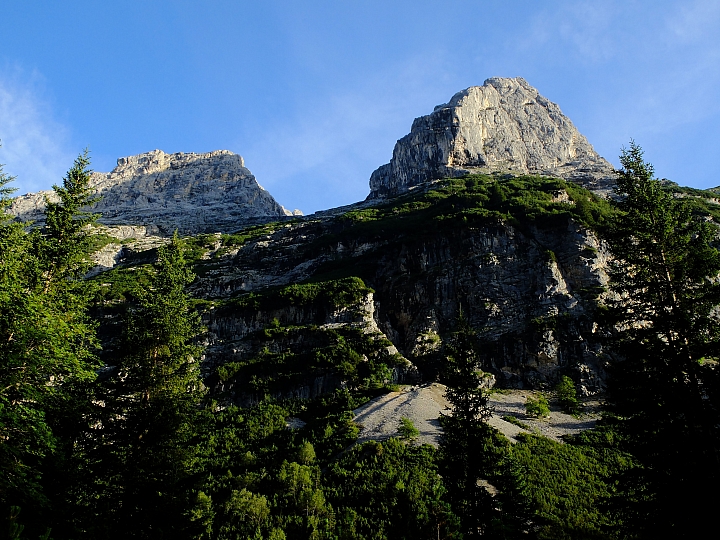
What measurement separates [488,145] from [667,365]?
14794 cm

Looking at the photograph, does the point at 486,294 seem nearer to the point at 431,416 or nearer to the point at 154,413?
the point at 431,416

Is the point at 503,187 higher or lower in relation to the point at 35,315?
higher

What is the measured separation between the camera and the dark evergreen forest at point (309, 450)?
14.4 metres

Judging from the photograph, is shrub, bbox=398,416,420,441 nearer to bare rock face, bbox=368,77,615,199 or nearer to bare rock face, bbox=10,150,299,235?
bare rock face, bbox=368,77,615,199

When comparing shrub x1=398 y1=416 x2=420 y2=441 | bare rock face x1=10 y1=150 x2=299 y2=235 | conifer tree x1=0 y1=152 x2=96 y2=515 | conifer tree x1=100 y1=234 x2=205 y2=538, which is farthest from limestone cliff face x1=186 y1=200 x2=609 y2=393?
bare rock face x1=10 y1=150 x2=299 y2=235

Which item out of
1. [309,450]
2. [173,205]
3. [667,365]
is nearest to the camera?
[667,365]

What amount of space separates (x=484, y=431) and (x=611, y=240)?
11.3m

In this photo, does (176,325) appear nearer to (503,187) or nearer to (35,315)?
(35,315)

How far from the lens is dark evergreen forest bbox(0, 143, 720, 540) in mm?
14438

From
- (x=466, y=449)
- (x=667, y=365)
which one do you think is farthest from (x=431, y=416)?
(x=667, y=365)

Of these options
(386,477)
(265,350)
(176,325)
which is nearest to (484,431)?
(386,477)

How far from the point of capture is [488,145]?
152875 mm

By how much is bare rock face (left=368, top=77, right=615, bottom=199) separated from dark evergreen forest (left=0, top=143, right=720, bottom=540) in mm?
120916

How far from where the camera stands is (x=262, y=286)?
88.8 m
